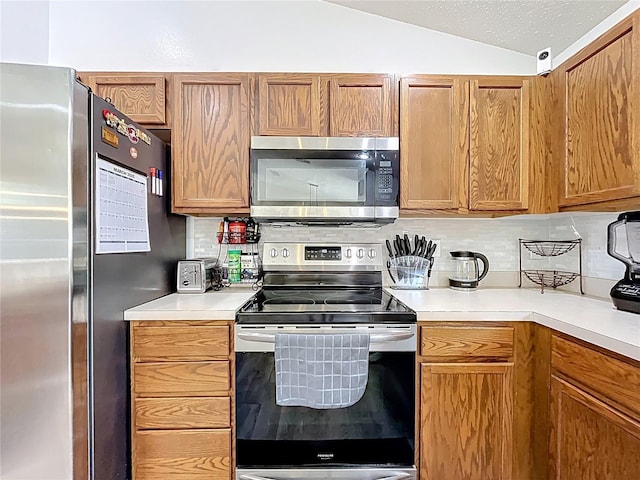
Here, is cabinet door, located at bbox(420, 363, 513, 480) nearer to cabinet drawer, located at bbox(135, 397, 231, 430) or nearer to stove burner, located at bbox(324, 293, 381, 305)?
stove burner, located at bbox(324, 293, 381, 305)

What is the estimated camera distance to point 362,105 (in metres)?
1.83

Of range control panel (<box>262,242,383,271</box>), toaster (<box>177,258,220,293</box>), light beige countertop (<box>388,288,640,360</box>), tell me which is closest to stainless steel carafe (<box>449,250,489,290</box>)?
light beige countertop (<box>388,288,640,360</box>)

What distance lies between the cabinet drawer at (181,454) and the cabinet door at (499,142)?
64.1 inches

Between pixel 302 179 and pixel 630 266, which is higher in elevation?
pixel 302 179

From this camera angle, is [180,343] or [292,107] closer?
[180,343]

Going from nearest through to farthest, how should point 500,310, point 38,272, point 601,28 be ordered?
point 38,272, point 500,310, point 601,28

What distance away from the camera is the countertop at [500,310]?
1163mm

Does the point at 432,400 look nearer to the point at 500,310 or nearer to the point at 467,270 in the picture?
the point at 500,310

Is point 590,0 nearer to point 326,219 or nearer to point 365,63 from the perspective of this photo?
point 365,63

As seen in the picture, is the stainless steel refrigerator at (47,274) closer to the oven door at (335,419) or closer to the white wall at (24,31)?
the oven door at (335,419)

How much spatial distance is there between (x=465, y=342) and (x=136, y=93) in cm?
195

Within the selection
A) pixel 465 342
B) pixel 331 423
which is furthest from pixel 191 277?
pixel 465 342

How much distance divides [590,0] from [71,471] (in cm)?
269

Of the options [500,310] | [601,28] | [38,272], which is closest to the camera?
[38,272]
